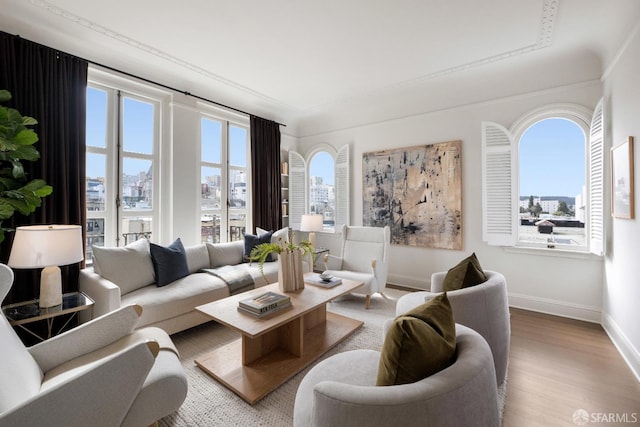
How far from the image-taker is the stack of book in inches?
83.0

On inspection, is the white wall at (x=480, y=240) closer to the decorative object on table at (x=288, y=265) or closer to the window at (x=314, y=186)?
the window at (x=314, y=186)

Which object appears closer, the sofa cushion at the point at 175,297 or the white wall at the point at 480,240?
the sofa cushion at the point at 175,297

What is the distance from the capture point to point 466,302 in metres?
1.86

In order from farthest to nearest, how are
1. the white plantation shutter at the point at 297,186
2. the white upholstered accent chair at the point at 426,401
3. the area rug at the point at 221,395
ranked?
the white plantation shutter at the point at 297,186 < the area rug at the point at 221,395 < the white upholstered accent chair at the point at 426,401

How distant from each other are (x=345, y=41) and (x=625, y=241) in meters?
3.07

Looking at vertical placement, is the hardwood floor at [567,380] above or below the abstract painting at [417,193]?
below

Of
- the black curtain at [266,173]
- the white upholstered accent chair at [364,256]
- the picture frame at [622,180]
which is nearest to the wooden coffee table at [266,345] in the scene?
the white upholstered accent chair at [364,256]

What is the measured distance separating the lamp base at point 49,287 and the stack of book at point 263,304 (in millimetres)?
1404

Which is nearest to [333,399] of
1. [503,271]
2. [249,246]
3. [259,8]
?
[259,8]

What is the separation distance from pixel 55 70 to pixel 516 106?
4.98 meters

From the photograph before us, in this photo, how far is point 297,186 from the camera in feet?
17.8

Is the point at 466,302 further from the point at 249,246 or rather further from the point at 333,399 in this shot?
the point at 249,246

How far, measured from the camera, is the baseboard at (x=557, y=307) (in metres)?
3.08

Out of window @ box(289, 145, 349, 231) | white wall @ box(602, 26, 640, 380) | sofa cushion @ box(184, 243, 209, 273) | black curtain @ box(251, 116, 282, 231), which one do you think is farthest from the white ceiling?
sofa cushion @ box(184, 243, 209, 273)
